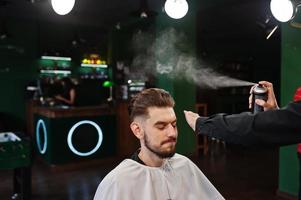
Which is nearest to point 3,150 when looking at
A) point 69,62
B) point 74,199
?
point 74,199

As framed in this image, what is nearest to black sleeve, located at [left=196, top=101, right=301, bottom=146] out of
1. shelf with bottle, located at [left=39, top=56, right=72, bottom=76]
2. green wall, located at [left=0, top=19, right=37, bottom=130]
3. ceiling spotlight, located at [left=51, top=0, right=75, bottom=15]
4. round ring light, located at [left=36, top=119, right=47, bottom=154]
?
ceiling spotlight, located at [left=51, top=0, right=75, bottom=15]

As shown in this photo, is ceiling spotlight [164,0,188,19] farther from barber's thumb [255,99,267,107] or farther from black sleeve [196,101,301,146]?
black sleeve [196,101,301,146]

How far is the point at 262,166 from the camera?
5.15 m

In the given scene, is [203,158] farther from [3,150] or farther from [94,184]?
[3,150]

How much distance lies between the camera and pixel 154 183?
5.01 ft

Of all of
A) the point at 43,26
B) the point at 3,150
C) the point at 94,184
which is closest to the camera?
the point at 3,150

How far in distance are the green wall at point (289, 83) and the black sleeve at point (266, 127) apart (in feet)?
9.27

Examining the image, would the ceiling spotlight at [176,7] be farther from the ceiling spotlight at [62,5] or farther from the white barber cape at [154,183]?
the white barber cape at [154,183]

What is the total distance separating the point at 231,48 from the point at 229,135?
411 inches

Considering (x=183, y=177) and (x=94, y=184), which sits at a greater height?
(x=183, y=177)

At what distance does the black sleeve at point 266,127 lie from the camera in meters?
1.04

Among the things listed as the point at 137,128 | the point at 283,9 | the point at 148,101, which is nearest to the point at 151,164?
the point at 137,128

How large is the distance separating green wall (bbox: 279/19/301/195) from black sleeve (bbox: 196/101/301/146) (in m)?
2.83

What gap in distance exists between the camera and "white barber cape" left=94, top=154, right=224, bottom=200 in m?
1.46
